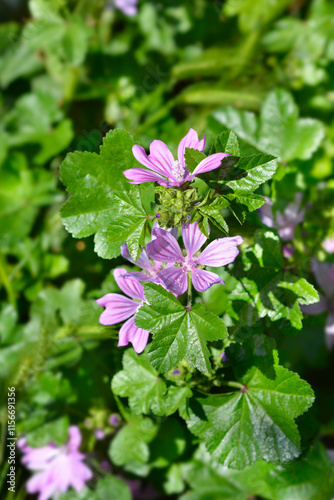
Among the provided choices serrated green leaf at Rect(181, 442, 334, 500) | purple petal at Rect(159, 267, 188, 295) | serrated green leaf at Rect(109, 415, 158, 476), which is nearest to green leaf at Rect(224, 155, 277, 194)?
purple petal at Rect(159, 267, 188, 295)

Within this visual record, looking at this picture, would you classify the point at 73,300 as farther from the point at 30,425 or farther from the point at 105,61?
the point at 105,61

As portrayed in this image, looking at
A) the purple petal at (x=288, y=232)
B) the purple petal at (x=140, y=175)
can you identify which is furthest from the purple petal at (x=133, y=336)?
the purple petal at (x=288, y=232)

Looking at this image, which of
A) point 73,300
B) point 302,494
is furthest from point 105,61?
point 302,494

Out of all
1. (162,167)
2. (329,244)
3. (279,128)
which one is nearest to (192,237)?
(162,167)

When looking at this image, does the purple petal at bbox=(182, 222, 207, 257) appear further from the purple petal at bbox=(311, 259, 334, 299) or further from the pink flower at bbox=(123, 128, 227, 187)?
the purple petal at bbox=(311, 259, 334, 299)

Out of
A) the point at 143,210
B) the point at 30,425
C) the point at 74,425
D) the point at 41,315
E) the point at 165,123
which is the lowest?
the point at 74,425
